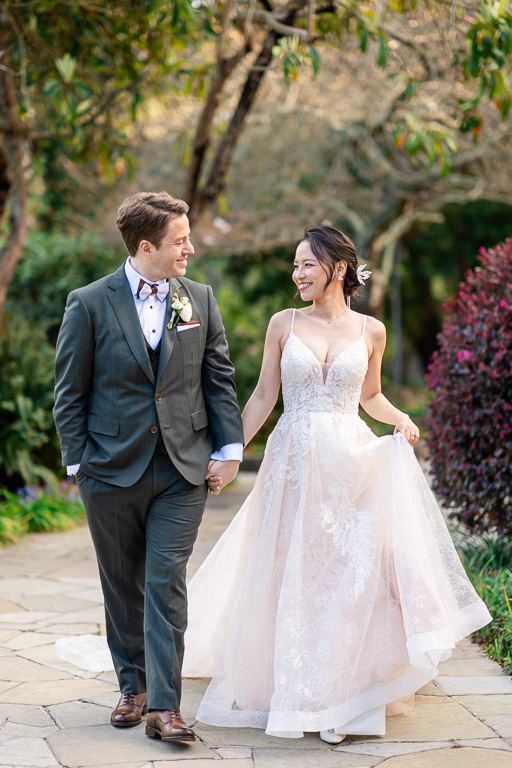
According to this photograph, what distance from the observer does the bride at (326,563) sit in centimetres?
346

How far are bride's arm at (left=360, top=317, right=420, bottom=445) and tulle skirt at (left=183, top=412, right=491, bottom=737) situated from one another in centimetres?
9

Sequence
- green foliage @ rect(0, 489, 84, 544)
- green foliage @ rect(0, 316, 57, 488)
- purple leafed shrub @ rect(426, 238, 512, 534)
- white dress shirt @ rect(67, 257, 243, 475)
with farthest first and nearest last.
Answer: green foliage @ rect(0, 316, 57, 488)
green foliage @ rect(0, 489, 84, 544)
purple leafed shrub @ rect(426, 238, 512, 534)
white dress shirt @ rect(67, 257, 243, 475)

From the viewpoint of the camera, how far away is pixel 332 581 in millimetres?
3574

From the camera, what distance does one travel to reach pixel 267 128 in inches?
536

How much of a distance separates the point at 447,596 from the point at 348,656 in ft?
1.57

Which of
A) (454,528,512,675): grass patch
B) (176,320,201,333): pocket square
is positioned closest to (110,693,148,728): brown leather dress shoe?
(176,320,201,333): pocket square

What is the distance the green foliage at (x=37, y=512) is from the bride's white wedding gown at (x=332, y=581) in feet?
13.1

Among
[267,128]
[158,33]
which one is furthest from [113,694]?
[267,128]

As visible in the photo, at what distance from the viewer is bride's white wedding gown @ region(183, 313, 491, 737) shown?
3.45 m

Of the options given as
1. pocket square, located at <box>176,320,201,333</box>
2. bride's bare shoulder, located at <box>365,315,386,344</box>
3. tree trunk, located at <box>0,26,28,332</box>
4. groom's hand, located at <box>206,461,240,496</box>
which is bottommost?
groom's hand, located at <box>206,461,240,496</box>

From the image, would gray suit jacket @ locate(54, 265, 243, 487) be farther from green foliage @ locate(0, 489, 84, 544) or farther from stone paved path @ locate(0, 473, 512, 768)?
green foliage @ locate(0, 489, 84, 544)

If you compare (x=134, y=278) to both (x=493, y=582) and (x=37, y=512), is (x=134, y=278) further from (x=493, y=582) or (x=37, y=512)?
(x=37, y=512)

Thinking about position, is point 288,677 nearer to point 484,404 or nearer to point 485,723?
point 485,723

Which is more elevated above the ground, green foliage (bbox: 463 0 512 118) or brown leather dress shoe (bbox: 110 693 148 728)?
green foliage (bbox: 463 0 512 118)
